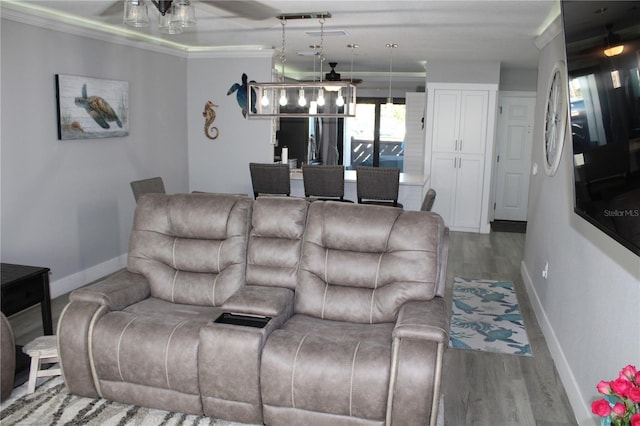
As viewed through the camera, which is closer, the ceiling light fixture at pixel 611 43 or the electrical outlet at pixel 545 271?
the ceiling light fixture at pixel 611 43

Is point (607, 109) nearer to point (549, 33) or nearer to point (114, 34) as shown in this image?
point (549, 33)

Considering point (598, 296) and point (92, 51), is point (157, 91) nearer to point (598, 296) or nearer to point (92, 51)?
point (92, 51)

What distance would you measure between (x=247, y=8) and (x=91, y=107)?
181 cm

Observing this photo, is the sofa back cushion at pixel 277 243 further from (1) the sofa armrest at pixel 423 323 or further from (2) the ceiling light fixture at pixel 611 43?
(2) the ceiling light fixture at pixel 611 43

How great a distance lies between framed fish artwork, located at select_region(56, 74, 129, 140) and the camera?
4547 mm

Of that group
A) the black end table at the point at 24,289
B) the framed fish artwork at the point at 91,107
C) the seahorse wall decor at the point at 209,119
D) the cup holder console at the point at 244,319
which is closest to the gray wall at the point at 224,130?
the seahorse wall decor at the point at 209,119

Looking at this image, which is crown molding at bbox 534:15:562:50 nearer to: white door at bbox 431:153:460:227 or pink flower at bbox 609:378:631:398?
white door at bbox 431:153:460:227

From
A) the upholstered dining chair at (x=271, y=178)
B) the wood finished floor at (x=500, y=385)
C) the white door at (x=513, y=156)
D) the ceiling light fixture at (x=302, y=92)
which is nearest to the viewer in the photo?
the wood finished floor at (x=500, y=385)

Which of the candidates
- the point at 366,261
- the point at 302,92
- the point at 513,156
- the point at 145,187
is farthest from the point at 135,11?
the point at 513,156

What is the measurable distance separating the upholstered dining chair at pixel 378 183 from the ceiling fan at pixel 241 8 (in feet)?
5.58

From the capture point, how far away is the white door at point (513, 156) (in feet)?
26.2

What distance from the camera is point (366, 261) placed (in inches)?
118

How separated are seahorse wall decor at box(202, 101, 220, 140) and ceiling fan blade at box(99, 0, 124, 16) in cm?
232

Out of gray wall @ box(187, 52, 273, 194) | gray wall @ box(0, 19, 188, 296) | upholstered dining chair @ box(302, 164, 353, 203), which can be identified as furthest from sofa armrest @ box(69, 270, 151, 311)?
gray wall @ box(187, 52, 273, 194)
